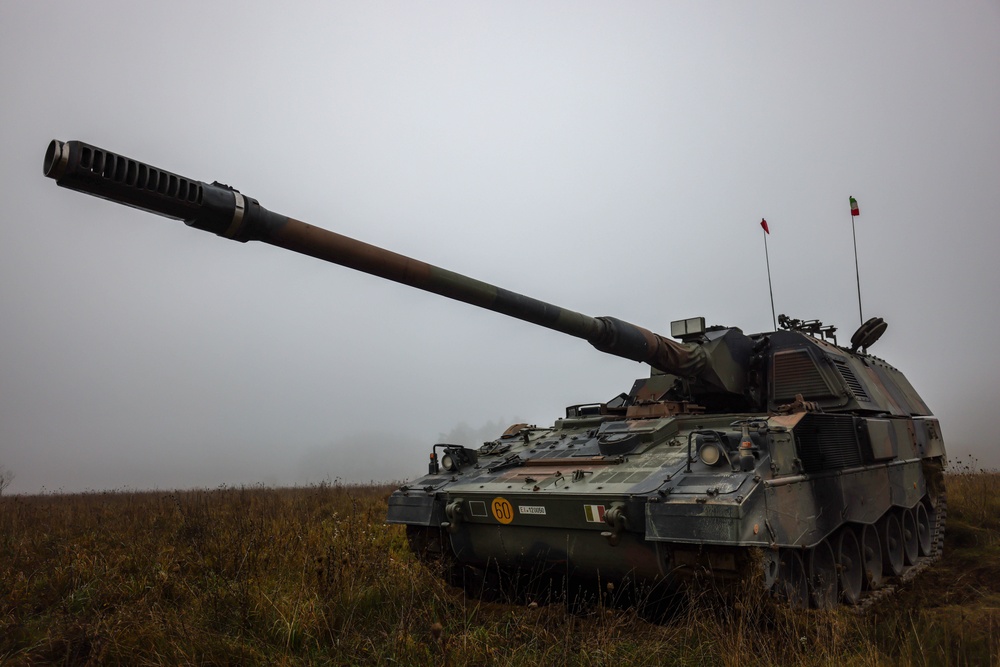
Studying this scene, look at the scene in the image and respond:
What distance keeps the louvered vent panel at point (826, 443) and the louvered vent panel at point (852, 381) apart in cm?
123

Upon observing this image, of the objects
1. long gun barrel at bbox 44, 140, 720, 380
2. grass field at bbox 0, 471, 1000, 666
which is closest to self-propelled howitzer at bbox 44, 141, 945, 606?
long gun barrel at bbox 44, 140, 720, 380

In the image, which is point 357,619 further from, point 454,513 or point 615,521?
point 615,521

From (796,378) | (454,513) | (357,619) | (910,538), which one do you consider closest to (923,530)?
(910,538)

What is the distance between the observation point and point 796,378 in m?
8.52

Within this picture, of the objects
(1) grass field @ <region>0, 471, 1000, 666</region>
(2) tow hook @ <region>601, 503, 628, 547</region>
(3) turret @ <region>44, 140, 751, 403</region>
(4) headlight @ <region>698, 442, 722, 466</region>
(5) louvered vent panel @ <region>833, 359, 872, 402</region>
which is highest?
(3) turret @ <region>44, 140, 751, 403</region>

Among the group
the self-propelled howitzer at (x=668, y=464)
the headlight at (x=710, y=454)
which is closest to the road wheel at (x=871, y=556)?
the self-propelled howitzer at (x=668, y=464)

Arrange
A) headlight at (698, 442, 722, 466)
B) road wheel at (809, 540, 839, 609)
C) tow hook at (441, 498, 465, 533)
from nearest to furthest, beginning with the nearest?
headlight at (698, 442, 722, 466)
road wheel at (809, 540, 839, 609)
tow hook at (441, 498, 465, 533)

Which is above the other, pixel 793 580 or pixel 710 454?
pixel 710 454

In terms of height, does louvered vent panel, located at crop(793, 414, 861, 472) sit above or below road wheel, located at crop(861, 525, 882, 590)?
above

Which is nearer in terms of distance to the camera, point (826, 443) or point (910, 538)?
point (826, 443)

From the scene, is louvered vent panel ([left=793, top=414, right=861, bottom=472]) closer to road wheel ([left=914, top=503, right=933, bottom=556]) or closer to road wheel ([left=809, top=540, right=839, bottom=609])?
road wheel ([left=809, top=540, right=839, bottom=609])

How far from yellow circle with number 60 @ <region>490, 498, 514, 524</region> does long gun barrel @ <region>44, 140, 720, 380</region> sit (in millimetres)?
1639

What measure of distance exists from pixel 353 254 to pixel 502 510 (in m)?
2.87

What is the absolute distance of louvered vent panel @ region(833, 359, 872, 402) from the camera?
8531 mm
